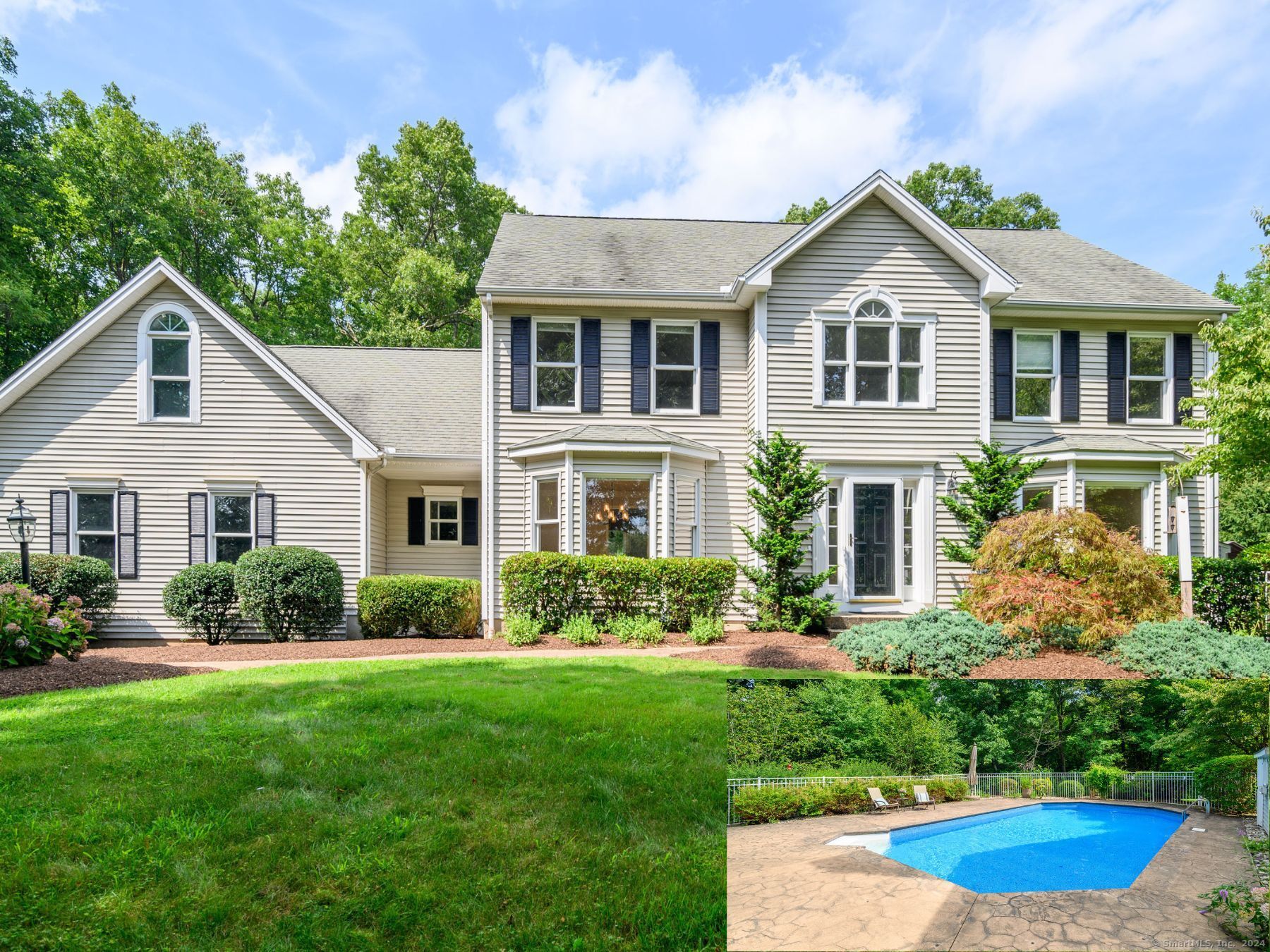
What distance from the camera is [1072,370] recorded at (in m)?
13.0

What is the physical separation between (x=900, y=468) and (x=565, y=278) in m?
7.05

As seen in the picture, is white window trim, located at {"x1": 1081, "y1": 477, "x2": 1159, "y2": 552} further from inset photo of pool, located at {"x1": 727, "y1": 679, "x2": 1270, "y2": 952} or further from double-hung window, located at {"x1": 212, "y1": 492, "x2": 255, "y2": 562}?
double-hung window, located at {"x1": 212, "y1": 492, "x2": 255, "y2": 562}

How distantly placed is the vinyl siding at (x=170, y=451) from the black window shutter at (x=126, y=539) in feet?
0.36

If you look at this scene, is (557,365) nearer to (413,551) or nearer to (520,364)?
(520,364)

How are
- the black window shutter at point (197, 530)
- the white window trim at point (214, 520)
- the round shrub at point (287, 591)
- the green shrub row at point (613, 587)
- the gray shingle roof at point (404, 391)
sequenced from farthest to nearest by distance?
the gray shingle roof at point (404, 391) < the white window trim at point (214, 520) < the black window shutter at point (197, 530) < the round shrub at point (287, 591) < the green shrub row at point (613, 587)

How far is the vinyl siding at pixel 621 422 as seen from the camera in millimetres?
12609

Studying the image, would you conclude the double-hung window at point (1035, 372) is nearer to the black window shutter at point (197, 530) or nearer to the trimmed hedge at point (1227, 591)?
the trimmed hedge at point (1227, 591)

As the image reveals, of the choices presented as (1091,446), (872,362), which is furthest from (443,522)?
(1091,446)

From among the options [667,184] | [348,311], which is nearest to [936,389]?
[667,184]

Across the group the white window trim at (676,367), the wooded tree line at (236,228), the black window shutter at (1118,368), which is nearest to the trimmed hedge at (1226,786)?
the white window trim at (676,367)

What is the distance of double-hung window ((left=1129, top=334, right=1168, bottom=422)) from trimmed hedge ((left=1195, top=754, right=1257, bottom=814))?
1392 cm

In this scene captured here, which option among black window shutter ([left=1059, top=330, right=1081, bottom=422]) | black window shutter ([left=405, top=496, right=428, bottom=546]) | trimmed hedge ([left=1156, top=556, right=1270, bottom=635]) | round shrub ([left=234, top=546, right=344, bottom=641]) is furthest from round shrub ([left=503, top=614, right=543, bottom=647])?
black window shutter ([left=1059, top=330, right=1081, bottom=422])

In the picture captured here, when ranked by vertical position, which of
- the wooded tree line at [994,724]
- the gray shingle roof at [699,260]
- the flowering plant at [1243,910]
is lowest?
the flowering plant at [1243,910]

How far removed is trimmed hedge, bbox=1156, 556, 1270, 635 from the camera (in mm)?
10242
